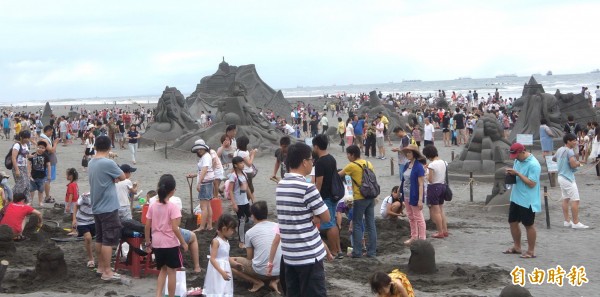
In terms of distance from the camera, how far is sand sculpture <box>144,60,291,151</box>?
81.5 ft

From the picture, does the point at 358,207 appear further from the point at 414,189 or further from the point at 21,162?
the point at 21,162

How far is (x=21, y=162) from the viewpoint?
12.3 m

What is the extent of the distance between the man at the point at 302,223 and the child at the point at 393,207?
6058 mm

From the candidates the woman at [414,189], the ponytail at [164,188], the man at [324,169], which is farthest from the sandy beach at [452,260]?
the ponytail at [164,188]

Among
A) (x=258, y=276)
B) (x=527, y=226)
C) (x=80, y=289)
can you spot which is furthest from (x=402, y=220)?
(x=80, y=289)

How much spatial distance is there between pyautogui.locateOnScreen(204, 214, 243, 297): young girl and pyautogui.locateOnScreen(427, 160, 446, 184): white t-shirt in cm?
428

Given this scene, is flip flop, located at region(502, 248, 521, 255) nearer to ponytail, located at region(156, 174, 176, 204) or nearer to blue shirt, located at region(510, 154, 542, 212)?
blue shirt, located at region(510, 154, 542, 212)

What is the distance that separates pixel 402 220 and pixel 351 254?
2.68 metres

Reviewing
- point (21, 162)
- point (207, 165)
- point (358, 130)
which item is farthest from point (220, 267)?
point (358, 130)

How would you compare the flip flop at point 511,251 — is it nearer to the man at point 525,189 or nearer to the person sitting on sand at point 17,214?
the man at point 525,189

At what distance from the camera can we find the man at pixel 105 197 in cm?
794

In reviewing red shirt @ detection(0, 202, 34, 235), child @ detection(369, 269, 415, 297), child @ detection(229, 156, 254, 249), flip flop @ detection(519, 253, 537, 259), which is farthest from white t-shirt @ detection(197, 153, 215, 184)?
child @ detection(369, 269, 415, 297)

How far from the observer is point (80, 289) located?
791 cm

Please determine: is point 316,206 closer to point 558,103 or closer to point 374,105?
point 558,103
